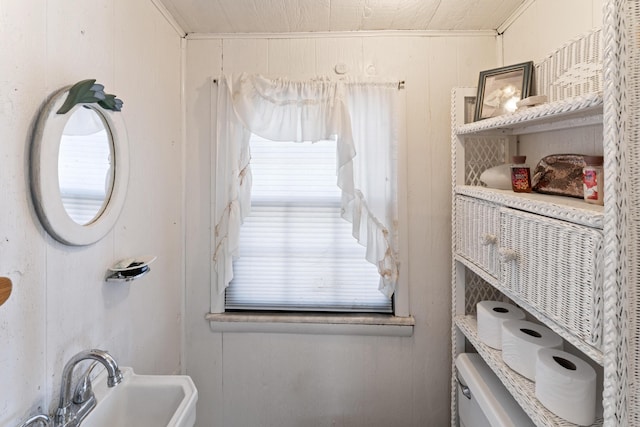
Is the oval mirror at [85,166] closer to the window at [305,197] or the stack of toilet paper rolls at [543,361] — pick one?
the window at [305,197]

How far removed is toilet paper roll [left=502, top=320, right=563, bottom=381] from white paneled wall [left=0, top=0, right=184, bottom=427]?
137cm

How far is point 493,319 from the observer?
1188 mm

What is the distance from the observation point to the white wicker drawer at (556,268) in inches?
27.3

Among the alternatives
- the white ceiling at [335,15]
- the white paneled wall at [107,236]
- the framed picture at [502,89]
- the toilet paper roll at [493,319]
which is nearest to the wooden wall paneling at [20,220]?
the white paneled wall at [107,236]

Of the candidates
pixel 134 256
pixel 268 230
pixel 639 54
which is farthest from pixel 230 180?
pixel 639 54

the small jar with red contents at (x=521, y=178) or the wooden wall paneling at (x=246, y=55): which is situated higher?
the wooden wall paneling at (x=246, y=55)

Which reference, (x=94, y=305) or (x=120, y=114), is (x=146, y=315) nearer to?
(x=94, y=305)

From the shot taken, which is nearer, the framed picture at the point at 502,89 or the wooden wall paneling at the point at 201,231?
the framed picture at the point at 502,89

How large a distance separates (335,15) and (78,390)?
1705 millimetres

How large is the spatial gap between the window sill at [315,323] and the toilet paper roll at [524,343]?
561mm

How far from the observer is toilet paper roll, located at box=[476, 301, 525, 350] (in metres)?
1.17

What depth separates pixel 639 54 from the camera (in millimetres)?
616

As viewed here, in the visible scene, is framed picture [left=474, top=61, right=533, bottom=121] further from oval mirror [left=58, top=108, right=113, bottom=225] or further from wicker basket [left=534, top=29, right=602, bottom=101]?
oval mirror [left=58, top=108, right=113, bottom=225]

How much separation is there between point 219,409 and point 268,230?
99 cm
